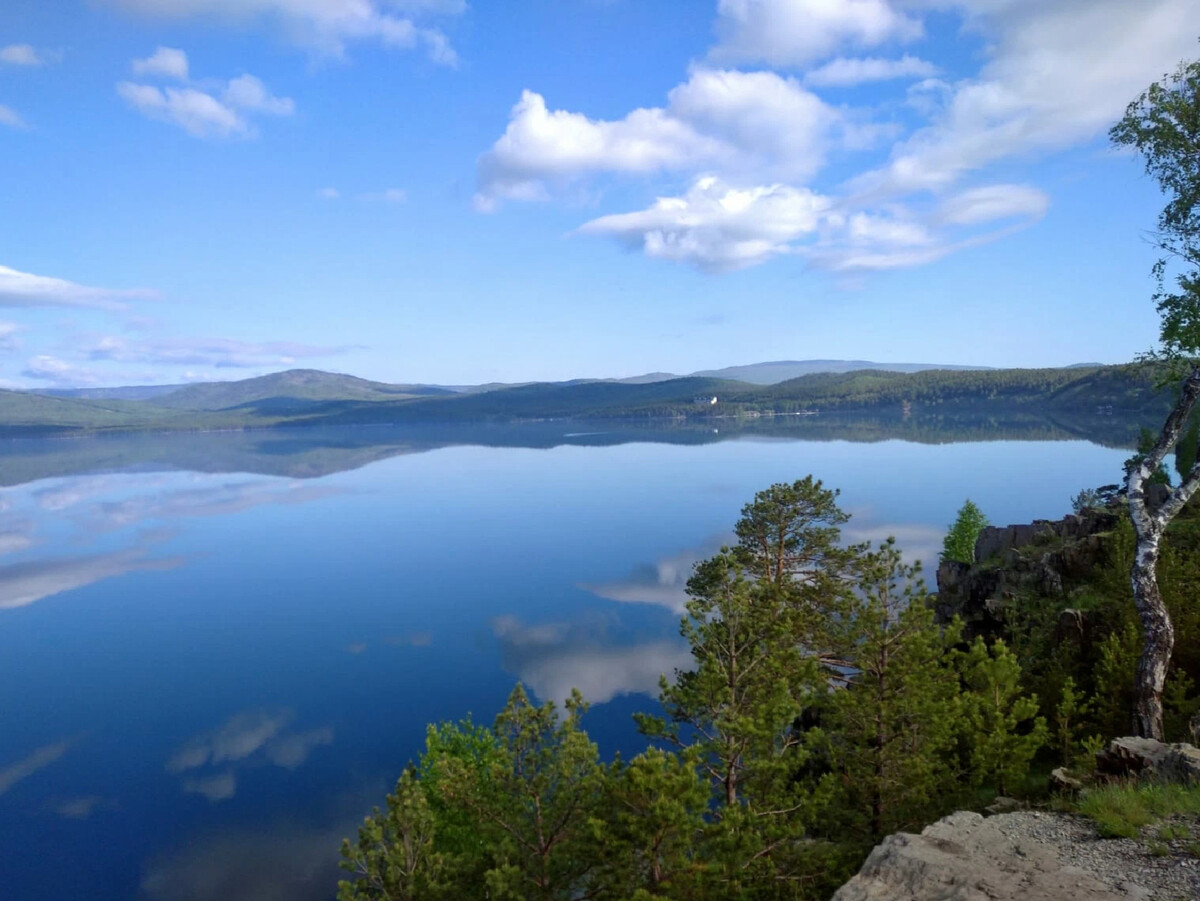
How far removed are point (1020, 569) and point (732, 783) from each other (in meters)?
22.5

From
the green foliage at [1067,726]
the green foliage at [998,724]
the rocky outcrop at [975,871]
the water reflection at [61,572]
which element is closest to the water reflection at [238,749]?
the green foliage at [998,724]

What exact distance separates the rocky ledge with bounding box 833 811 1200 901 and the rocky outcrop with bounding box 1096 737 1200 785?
2.14 m

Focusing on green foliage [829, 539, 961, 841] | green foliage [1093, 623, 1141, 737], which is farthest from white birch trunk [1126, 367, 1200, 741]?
green foliage [829, 539, 961, 841]

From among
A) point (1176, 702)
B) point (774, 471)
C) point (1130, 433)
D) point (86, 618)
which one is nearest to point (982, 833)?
point (1176, 702)

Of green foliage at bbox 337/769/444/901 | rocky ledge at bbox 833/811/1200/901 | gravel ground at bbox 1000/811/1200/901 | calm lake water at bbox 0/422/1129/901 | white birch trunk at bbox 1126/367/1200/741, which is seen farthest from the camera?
calm lake water at bbox 0/422/1129/901

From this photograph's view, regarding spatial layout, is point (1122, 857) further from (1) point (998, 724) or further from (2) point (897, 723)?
(2) point (897, 723)

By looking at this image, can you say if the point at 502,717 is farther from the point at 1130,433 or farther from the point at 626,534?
the point at 1130,433

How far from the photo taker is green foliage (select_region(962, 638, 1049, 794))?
17.9m

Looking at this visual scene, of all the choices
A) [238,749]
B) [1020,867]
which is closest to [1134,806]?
[1020,867]

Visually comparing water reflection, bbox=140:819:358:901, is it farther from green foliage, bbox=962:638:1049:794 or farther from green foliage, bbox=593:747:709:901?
green foliage, bbox=962:638:1049:794

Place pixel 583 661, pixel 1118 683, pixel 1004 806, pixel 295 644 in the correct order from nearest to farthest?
1. pixel 1004 806
2. pixel 1118 683
3. pixel 583 661
4. pixel 295 644

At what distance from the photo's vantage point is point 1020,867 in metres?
12.2

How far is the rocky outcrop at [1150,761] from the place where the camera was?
1384 cm

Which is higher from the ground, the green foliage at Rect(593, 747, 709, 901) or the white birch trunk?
the white birch trunk
